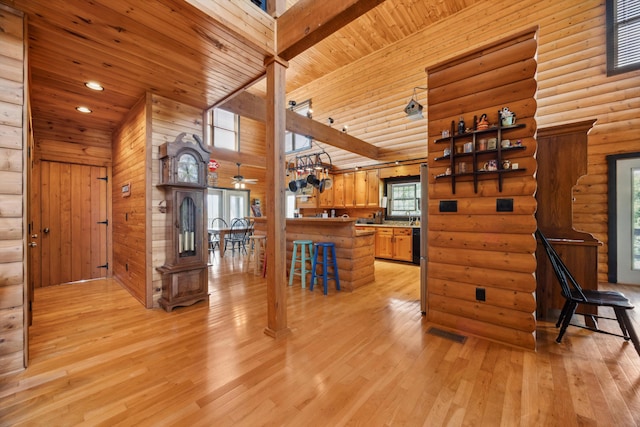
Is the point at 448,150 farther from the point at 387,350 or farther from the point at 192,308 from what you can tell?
the point at 192,308

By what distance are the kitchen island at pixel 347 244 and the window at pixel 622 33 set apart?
4.50 meters

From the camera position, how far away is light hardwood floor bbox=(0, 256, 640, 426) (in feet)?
5.01

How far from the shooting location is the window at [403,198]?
260 inches


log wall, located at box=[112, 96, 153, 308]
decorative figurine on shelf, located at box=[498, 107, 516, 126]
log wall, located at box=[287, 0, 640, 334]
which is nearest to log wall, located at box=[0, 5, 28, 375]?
log wall, located at box=[112, 96, 153, 308]

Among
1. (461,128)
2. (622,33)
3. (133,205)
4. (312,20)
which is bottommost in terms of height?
(133,205)

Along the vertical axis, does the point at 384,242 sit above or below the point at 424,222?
below

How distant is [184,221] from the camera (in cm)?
335

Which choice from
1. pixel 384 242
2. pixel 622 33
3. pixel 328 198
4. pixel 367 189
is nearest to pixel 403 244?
pixel 384 242

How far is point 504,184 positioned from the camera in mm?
2430

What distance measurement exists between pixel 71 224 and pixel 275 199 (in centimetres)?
429

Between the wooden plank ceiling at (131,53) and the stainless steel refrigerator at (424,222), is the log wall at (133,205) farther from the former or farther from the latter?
the stainless steel refrigerator at (424,222)

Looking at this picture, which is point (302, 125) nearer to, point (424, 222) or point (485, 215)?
point (424, 222)

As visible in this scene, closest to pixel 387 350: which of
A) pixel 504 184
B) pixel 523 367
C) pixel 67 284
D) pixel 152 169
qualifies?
pixel 523 367

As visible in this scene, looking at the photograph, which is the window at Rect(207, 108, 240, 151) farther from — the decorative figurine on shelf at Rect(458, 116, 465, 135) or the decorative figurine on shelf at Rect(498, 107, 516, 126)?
the decorative figurine on shelf at Rect(498, 107, 516, 126)
